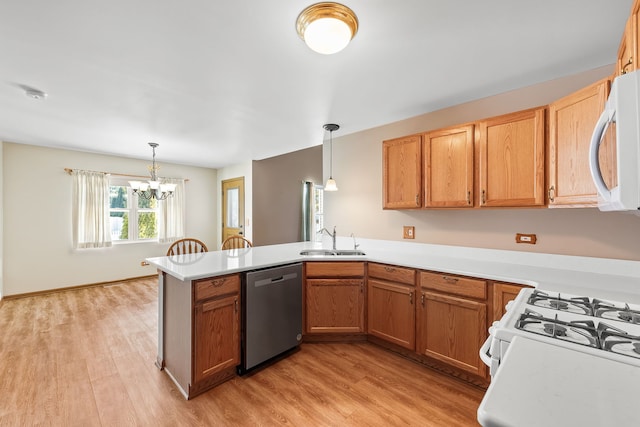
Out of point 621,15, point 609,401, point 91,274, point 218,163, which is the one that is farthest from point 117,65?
point 91,274

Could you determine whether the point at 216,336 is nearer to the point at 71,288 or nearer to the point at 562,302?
the point at 562,302

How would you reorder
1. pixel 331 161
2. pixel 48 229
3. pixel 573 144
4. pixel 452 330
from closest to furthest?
pixel 573 144, pixel 452 330, pixel 331 161, pixel 48 229

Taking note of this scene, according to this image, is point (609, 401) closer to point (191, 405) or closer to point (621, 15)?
point (621, 15)

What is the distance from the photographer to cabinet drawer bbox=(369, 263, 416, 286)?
7.66 feet

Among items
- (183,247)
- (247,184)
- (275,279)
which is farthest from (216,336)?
(247,184)

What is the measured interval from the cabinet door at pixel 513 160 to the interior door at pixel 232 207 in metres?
4.36

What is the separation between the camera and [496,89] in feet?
7.52

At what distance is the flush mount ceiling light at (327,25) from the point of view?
137 centimetres

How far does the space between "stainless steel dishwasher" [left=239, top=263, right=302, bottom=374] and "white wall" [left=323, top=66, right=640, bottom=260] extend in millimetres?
1220

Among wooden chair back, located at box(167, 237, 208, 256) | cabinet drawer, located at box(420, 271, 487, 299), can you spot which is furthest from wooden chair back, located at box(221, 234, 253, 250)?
cabinet drawer, located at box(420, 271, 487, 299)

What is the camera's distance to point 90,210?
14.8 feet

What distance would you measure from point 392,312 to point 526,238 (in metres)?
1.25

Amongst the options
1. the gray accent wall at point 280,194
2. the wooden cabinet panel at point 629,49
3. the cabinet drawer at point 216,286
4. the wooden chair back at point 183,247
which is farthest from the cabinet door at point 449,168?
the gray accent wall at point 280,194

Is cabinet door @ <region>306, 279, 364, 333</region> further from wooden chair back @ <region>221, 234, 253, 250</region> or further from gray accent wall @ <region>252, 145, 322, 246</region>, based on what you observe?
gray accent wall @ <region>252, 145, 322, 246</region>
